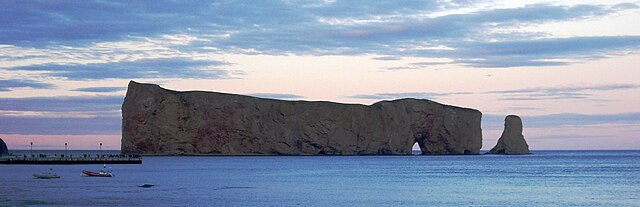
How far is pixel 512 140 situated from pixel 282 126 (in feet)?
155

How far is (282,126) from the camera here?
128m

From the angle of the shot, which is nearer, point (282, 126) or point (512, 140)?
point (282, 126)

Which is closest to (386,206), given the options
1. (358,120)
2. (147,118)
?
(147,118)

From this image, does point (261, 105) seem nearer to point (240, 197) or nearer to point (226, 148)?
point (226, 148)

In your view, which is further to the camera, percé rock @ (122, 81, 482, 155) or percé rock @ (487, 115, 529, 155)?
percé rock @ (487, 115, 529, 155)

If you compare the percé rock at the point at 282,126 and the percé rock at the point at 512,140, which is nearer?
the percé rock at the point at 282,126

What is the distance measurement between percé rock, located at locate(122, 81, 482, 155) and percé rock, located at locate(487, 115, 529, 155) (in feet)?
17.3

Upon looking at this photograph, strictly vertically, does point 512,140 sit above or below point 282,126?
below

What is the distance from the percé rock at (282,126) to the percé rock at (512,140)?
5.27m

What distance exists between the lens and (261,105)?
414 ft

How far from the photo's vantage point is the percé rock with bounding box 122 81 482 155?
119625mm

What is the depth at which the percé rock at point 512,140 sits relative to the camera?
144 meters

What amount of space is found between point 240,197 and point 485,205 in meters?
12.4

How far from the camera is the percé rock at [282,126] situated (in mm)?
119625
